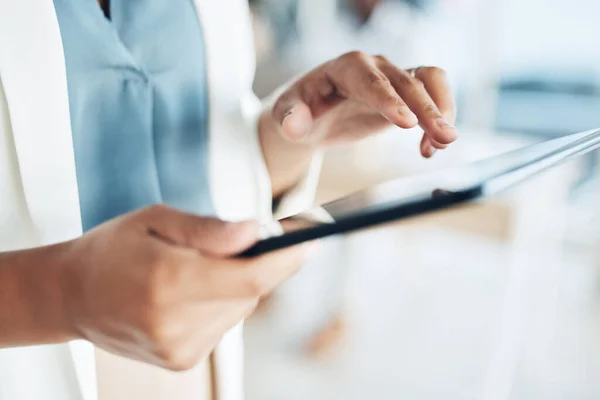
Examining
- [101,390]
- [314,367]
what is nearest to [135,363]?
[101,390]

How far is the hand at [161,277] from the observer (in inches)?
7.4

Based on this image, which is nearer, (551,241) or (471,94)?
(551,241)

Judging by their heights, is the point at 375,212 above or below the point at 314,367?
above

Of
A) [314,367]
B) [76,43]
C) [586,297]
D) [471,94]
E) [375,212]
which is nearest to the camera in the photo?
[375,212]

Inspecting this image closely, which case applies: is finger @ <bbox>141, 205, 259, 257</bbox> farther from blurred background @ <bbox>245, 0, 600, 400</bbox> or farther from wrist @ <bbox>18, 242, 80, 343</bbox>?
blurred background @ <bbox>245, 0, 600, 400</bbox>

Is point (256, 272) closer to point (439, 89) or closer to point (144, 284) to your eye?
point (144, 284)

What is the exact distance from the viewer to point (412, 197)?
17 cm

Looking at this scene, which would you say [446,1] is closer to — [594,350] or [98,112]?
[594,350]

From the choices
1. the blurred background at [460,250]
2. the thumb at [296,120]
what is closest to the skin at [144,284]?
the thumb at [296,120]

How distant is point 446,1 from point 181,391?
3.75 ft

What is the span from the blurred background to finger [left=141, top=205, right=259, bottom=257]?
73 cm

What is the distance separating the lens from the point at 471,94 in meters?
1.33

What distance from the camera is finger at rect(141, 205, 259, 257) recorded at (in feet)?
0.60

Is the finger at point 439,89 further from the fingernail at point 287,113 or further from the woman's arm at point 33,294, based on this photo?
the woman's arm at point 33,294
